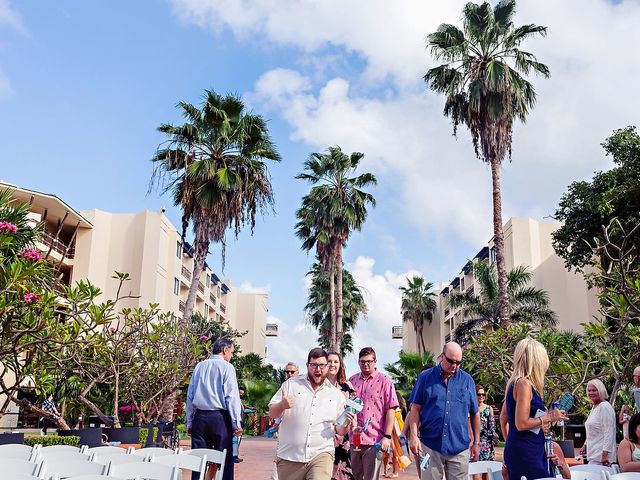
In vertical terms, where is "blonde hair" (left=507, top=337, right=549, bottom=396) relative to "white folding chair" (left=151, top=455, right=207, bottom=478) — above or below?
above

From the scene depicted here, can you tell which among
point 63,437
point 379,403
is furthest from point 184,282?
point 379,403

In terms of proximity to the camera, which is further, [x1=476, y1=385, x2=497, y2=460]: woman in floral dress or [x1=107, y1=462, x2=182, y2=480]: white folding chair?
[x1=476, y1=385, x2=497, y2=460]: woman in floral dress

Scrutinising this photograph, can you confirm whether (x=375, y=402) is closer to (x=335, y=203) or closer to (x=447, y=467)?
(x=447, y=467)

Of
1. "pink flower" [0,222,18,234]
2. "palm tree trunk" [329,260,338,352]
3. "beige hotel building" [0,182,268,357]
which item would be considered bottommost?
"pink flower" [0,222,18,234]

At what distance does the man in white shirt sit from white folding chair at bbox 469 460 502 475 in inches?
49.3

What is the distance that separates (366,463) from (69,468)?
2.80 m

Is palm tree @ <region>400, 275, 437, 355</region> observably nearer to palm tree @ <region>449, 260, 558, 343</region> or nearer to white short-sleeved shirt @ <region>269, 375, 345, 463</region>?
palm tree @ <region>449, 260, 558, 343</region>

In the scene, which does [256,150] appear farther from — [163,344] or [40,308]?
[40,308]

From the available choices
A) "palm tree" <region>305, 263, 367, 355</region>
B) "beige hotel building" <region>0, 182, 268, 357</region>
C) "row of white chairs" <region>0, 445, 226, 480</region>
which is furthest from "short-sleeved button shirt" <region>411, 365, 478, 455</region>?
"palm tree" <region>305, 263, 367, 355</region>

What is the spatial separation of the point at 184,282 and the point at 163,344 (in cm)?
3050

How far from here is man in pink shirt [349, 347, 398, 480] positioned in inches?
261

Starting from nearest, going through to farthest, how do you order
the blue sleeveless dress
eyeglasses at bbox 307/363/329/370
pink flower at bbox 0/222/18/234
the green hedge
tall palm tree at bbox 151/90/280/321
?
the blue sleeveless dress → eyeglasses at bbox 307/363/329/370 → pink flower at bbox 0/222/18/234 → the green hedge → tall palm tree at bbox 151/90/280/321

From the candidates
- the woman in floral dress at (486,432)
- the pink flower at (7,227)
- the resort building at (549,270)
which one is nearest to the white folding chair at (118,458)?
the pink flower at (7,227)

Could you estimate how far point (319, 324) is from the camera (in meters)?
47.2
